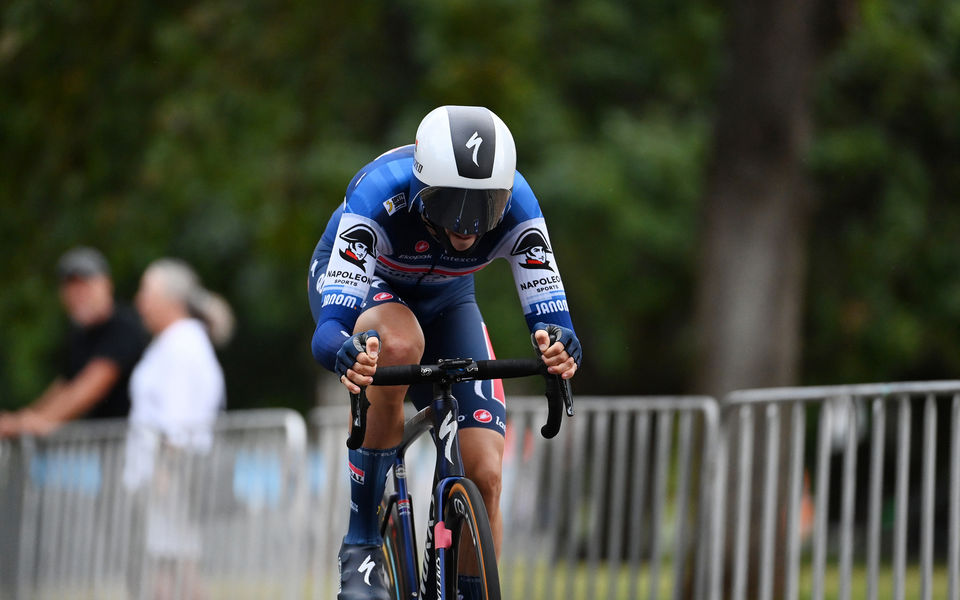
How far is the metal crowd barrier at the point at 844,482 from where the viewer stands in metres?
5.11

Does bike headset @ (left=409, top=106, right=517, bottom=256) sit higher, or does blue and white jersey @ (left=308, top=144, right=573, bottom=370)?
bike headset @ (left=409, top=106, right=517, bottom=256)

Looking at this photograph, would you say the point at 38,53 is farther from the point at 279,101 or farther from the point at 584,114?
the point at 584,114

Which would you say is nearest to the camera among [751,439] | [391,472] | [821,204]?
[391,472]

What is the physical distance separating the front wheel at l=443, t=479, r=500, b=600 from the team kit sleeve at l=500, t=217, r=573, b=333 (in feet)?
2.04

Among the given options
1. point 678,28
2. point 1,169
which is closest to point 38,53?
point 1,169

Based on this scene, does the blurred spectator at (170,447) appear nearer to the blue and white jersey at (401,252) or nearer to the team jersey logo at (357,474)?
the team jersey logo at (357,474)

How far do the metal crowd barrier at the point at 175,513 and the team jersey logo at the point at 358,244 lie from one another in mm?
3994

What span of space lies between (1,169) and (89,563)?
307cm

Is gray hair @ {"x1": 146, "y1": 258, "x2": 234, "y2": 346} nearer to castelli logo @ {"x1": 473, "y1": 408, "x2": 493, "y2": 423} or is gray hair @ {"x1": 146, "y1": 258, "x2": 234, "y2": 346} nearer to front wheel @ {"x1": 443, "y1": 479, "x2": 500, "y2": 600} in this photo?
castelli logo @ {"x1": 473, "y1": 408, "x2": 493, "y2": 423}

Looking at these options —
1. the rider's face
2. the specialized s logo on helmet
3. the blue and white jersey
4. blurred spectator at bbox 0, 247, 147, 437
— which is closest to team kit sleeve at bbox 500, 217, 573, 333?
the blue and white jersey

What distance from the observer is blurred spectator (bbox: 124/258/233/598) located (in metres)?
8.66

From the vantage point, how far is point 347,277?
4457 millimetres

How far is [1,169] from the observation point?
10203mm

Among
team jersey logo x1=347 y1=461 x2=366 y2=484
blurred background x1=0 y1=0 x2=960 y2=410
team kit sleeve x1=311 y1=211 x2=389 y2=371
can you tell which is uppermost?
blurred background x1=0 y1=0 x2=960 y2=410
